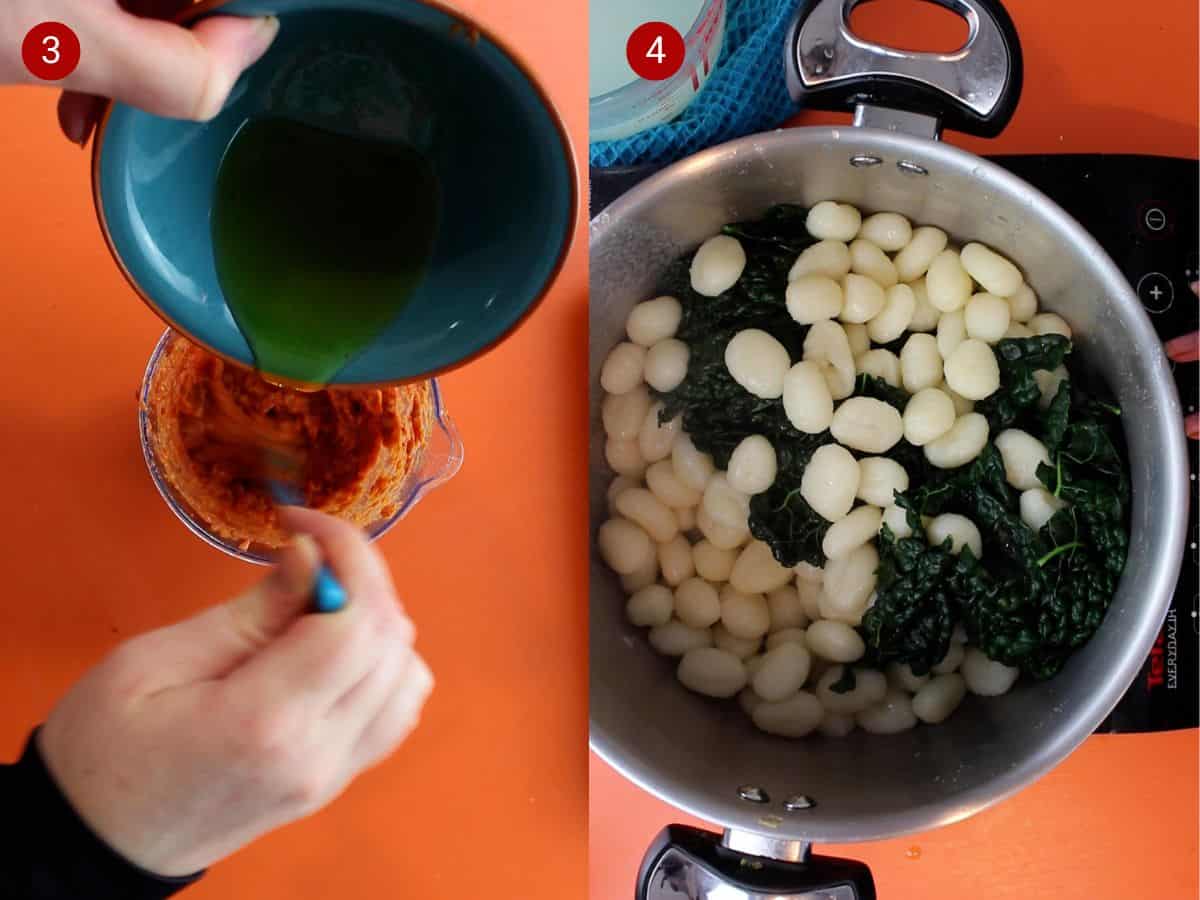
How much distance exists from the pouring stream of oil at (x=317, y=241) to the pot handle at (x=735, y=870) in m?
0.27

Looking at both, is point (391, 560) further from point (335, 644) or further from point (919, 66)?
point (919, 66)

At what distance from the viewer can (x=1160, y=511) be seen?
50 cm

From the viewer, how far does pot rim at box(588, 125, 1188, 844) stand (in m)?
0.48

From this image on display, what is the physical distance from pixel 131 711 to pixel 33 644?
0.20 metres

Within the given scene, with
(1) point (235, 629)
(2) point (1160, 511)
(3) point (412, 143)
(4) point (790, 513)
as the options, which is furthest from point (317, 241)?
(2) point (1160, 511)

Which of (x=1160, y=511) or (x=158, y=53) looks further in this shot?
(x=1160, y=511)

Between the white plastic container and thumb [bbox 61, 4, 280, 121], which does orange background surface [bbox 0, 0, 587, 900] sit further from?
thumb [bbox 61, 4, 280, 121]

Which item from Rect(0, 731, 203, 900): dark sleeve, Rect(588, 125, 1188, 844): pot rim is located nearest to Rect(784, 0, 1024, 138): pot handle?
Rect(588, 125, 1188, 844): pot rim

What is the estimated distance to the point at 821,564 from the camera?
1.76 ft

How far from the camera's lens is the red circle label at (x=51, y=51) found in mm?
372

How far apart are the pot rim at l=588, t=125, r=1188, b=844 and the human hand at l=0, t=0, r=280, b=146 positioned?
188 millimetres

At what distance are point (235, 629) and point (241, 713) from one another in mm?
28

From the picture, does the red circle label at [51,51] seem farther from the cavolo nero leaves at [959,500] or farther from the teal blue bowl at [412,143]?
the cavolo nero leaves at [959,500]

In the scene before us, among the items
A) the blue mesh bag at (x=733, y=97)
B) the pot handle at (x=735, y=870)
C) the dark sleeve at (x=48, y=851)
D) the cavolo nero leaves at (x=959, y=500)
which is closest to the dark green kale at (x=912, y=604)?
the cavolo nero leaves at (x=959, y=500)
